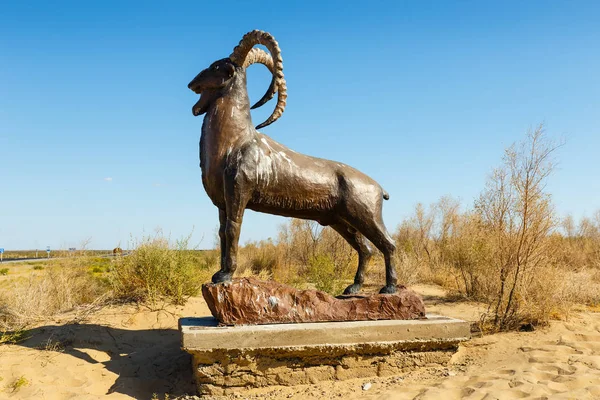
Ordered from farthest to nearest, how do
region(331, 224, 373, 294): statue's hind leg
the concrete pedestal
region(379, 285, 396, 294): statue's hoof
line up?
region(331, 224, 373, 294): statue's hind leg → region(379, 285, 396, 294): statue's hoof → the concrete pedestal

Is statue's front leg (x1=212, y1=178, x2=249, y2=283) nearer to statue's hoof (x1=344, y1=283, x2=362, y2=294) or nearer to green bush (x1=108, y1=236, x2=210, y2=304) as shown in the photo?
statue's hoof (x1=344, y1=283, x2=362, y2=294)

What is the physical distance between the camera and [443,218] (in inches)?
674

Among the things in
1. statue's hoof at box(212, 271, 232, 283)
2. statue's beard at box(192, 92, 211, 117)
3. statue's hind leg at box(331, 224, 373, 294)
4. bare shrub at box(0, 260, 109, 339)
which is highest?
statue's beard at box(192, 92, 211, 117)

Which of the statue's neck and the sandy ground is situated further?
the statue's neck

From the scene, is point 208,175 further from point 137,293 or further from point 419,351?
point 137,293

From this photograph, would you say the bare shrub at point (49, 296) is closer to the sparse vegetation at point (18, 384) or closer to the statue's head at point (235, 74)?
the sparse vegetation at point (18, 384)

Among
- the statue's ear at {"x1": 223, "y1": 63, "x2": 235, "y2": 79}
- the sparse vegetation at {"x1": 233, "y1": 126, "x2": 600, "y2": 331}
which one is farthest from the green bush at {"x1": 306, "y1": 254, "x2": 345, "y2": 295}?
the statue's ear at {"x1": 223, "y1": 63, "x2": 235, "y2": 79}

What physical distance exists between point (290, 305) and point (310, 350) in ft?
1.69

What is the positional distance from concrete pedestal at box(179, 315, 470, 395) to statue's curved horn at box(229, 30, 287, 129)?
224 centimetres

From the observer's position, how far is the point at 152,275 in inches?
294

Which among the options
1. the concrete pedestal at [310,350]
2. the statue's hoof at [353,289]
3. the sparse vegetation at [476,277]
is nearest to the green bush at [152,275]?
the sparse vegetation at [476,277]

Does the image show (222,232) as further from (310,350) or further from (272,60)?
(272,60)

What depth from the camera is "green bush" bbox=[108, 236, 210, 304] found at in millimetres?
7465

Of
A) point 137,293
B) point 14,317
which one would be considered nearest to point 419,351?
point 137,293
